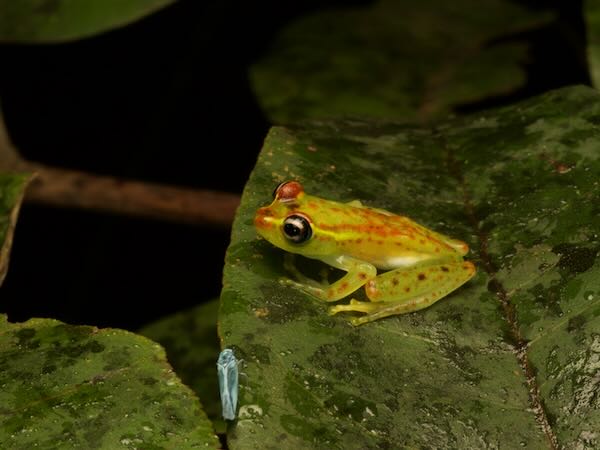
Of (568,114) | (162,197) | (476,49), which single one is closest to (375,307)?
(568,114)

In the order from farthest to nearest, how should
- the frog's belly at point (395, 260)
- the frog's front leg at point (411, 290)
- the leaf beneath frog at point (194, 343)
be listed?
1. the leaf beneath frog at point (194, 343)
2. the frog's belly at point (395, 260)
3. the frog's front leg at point (411, 290)

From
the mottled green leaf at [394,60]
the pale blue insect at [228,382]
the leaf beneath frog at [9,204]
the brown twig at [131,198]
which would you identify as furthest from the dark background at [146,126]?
the pale blue insect at [228,382]

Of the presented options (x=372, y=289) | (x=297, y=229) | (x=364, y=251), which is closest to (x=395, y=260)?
(x=364, y=251)

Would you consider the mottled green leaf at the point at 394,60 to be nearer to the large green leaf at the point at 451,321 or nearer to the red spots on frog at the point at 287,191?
the large green leaf at the point at 451,321

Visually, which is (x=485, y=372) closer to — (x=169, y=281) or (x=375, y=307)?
(x=375, y=307)

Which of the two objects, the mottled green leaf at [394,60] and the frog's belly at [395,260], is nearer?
the frog's belly at [395,260]

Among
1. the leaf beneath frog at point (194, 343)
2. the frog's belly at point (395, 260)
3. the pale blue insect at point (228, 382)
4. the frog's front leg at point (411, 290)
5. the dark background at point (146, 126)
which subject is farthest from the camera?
the dark background at point (146, 126)

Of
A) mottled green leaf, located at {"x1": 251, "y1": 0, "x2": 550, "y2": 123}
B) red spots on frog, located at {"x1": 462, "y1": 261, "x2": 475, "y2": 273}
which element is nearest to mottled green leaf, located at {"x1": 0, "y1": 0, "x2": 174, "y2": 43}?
mottled green leaf, located at {"x1": 251, "y1": 0, "x2": 550, "y2": 123}
